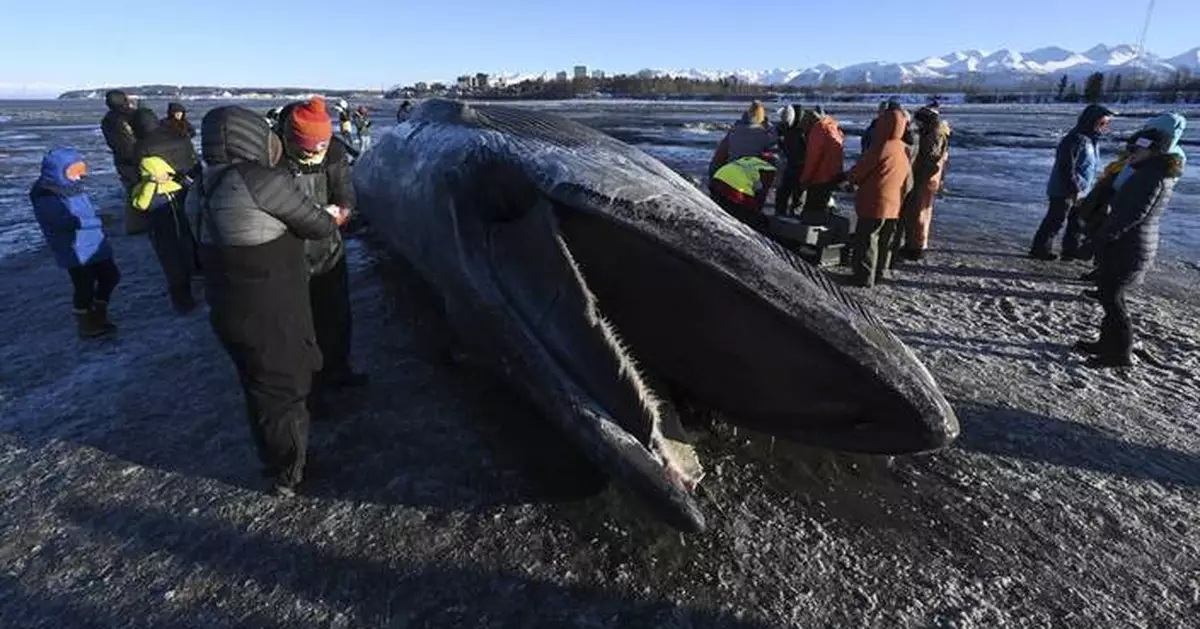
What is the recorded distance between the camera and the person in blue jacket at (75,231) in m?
5.15

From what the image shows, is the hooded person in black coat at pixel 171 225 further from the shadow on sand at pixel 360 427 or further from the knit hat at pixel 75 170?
the shadow on sand at pixel 360 427

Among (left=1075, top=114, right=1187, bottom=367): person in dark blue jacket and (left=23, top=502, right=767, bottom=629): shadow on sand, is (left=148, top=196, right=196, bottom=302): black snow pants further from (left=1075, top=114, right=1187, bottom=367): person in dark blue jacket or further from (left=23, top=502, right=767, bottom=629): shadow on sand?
(left=1075, top=114, right=1187, bottom=367): person in dark blue jacket

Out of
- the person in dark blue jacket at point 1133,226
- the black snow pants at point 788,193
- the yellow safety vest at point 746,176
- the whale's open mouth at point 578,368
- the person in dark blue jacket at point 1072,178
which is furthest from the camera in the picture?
the black snow pants at point 788,193

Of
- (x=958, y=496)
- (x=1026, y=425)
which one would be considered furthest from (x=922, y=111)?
(x=958, y=496)

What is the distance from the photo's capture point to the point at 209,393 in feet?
14.4

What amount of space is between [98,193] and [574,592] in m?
13.7

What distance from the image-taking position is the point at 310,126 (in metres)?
3.86

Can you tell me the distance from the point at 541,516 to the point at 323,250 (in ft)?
6.83

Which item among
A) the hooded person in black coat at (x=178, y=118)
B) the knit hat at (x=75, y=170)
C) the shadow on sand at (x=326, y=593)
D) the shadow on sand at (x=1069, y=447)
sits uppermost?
the hooded person in black coat at (x=178, y=118)

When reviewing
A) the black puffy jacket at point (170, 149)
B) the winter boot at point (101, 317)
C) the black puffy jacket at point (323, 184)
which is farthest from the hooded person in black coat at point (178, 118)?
the black puffy jacket at point (323, 184)

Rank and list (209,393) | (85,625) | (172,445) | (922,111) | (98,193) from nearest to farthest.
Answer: (85,625)
(172,445)
(209,393)
(922,111)
(98,193)

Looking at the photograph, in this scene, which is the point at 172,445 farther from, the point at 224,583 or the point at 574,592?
the point at 574,592

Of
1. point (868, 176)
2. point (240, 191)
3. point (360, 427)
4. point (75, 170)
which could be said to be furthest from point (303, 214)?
point (868, 176)

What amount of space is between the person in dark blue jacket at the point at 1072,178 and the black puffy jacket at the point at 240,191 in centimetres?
813
